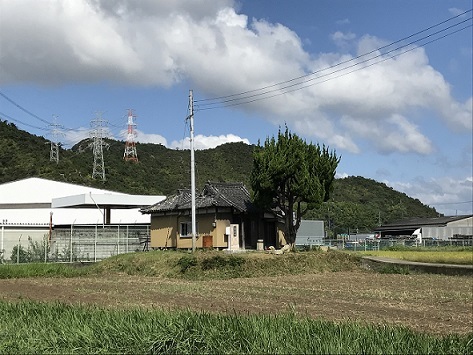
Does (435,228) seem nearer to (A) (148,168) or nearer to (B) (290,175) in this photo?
(A) (148,168)

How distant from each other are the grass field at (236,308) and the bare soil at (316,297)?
0.04 meters

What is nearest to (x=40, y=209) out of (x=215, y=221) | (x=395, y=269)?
(x=215, y=221)

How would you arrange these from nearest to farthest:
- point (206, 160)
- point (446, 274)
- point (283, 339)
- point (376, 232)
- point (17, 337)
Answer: point (283, 339), point (17, 337), point (446, 274), point (206, 160), point (376, 232)

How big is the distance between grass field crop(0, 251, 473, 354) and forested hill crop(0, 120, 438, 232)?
33.7m

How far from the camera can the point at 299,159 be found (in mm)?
32375

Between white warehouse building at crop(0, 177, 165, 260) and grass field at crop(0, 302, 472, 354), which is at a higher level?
white warehouse building at crop(0, 177, 165, 260)

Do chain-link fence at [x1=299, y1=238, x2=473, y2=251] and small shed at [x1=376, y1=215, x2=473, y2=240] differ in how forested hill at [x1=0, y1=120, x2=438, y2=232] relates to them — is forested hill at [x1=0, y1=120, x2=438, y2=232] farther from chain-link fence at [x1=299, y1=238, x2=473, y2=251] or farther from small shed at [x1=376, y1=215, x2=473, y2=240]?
chain-link fence at [x1=299, y1=238, x2=473, y2=251]

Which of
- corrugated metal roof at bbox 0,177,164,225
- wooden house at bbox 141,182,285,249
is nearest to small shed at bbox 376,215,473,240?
corrugated metal roof at bbox 0,177,164,225

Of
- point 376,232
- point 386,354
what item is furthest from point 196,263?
point 376,232

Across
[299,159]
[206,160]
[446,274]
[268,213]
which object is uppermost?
[206,160]

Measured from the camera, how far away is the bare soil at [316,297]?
41.0ft

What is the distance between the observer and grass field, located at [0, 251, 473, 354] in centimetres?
629

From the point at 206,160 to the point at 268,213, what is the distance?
38890 millimetres

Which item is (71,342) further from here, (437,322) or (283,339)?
(437,322)
